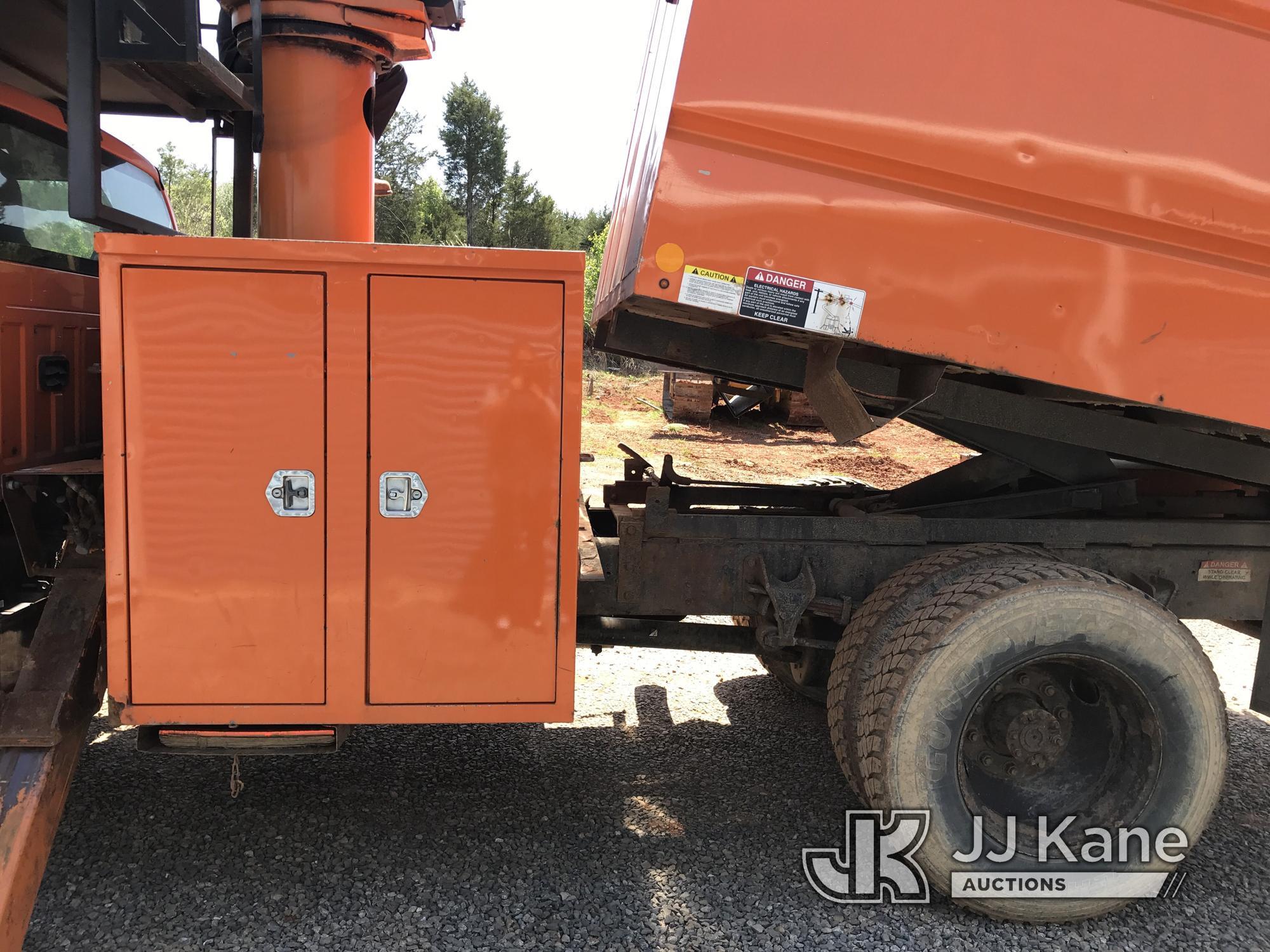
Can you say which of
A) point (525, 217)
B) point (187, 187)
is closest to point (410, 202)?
point (525, 217)

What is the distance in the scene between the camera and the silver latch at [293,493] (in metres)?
2.52

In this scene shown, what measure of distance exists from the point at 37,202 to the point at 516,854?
9.39 ft

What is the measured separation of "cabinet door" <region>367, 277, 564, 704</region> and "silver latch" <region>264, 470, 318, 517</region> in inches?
6.8

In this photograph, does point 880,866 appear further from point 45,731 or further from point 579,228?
point 579,228

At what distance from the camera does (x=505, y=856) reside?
306cm

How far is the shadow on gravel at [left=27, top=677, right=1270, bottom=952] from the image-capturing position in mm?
2686

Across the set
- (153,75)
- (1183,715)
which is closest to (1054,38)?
(1183,715)

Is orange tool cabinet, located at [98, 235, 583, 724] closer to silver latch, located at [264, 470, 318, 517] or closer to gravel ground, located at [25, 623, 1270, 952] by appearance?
silver latch, located at [264, 470, 318, 517]

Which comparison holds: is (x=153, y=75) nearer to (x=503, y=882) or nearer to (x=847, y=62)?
(x=847, y=62)

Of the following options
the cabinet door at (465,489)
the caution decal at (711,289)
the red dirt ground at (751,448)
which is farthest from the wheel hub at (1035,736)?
the red dirt ground at (751,448)

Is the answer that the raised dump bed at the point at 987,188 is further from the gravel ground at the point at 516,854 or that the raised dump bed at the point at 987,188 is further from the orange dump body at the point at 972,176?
the gravel ground at the point at 516,854

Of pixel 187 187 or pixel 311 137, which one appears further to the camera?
pixel 187 187

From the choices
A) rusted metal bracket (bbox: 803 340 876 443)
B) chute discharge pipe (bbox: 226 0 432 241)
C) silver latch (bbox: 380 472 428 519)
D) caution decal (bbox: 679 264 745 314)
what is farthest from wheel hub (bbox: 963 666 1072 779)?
chute discharge pipe (bbox: 226 0 432 241)

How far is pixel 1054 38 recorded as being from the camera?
2445mm
